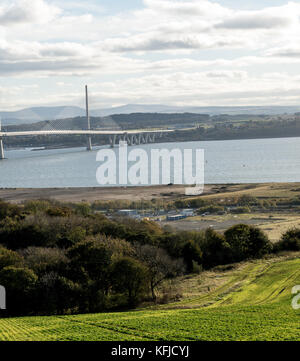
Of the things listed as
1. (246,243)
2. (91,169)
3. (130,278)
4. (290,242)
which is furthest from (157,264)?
(91,169)

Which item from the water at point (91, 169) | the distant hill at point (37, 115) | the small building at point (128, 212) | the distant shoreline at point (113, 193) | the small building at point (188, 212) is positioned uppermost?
the distant hill at point (37, 115)

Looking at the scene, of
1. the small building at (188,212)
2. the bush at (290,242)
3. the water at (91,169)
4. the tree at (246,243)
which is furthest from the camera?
the water at (91,169)

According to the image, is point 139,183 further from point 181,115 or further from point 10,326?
point 181,115

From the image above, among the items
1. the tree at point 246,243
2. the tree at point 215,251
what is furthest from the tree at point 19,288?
the tree at point 246,243

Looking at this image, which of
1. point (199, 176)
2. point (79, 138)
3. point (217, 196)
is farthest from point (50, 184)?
point (79, 138)

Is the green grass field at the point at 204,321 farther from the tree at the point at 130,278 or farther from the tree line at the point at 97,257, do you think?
the tree line at the point at 97,257

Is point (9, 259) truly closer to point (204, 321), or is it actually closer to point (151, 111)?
point (204, 321)

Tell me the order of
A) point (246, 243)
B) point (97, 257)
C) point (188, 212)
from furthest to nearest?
point (188, 212) < point (246, 243) < point (97, 257)

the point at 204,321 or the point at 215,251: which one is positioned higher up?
the point at 204,321
